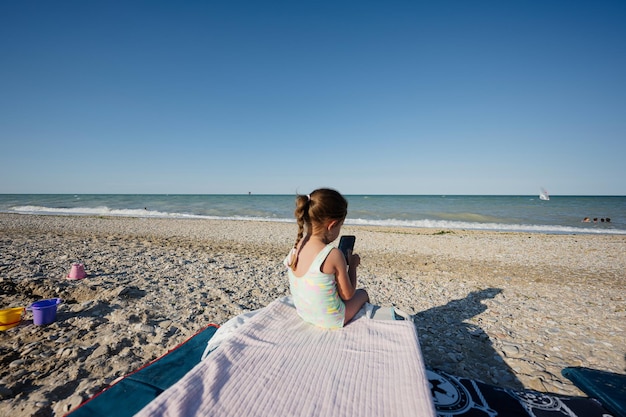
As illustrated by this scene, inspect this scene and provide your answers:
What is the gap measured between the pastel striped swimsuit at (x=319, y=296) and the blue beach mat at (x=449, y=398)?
20.1 inches

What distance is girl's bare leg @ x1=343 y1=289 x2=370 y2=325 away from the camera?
8.75ft

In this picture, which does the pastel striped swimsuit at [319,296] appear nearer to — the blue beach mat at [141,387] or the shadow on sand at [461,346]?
the blue beach mat at [141,387]

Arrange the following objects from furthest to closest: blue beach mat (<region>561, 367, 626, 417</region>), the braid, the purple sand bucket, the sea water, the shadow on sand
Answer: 1. the sea water
2. the purple sand bucket
3. the shadow on sand
4. the braid
5. blue beach mat (<region>561, 367, 626, 417</region>)

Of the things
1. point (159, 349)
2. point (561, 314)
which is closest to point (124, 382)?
point (159, 349)

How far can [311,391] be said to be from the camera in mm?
1770

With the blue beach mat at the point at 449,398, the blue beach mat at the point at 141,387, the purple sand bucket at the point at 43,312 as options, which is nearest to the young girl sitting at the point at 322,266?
the blue beach mat at the point at 449,398

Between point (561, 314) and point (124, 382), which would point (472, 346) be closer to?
point (561, 314)

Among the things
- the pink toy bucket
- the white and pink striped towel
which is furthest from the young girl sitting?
the pink toy bucket

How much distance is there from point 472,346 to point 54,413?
14.5 ft

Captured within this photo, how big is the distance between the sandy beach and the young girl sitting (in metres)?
1.58

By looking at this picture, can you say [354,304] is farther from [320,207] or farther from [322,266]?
[320,207]

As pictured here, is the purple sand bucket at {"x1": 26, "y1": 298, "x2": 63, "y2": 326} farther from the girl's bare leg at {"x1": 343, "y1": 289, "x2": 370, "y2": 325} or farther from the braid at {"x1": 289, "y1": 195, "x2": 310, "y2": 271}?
the girl's bare leg at {"x1": 343, "y1": 289, "x2": 370, "y2": 325}

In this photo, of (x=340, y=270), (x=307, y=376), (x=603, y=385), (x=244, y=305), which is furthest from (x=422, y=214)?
(x=307, y=376)

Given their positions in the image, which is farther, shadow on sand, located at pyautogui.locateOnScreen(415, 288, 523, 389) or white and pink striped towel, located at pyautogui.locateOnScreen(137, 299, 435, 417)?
shadow on sand, located at pyautogui.locateOnScreen(415, 288, 523, 389)
